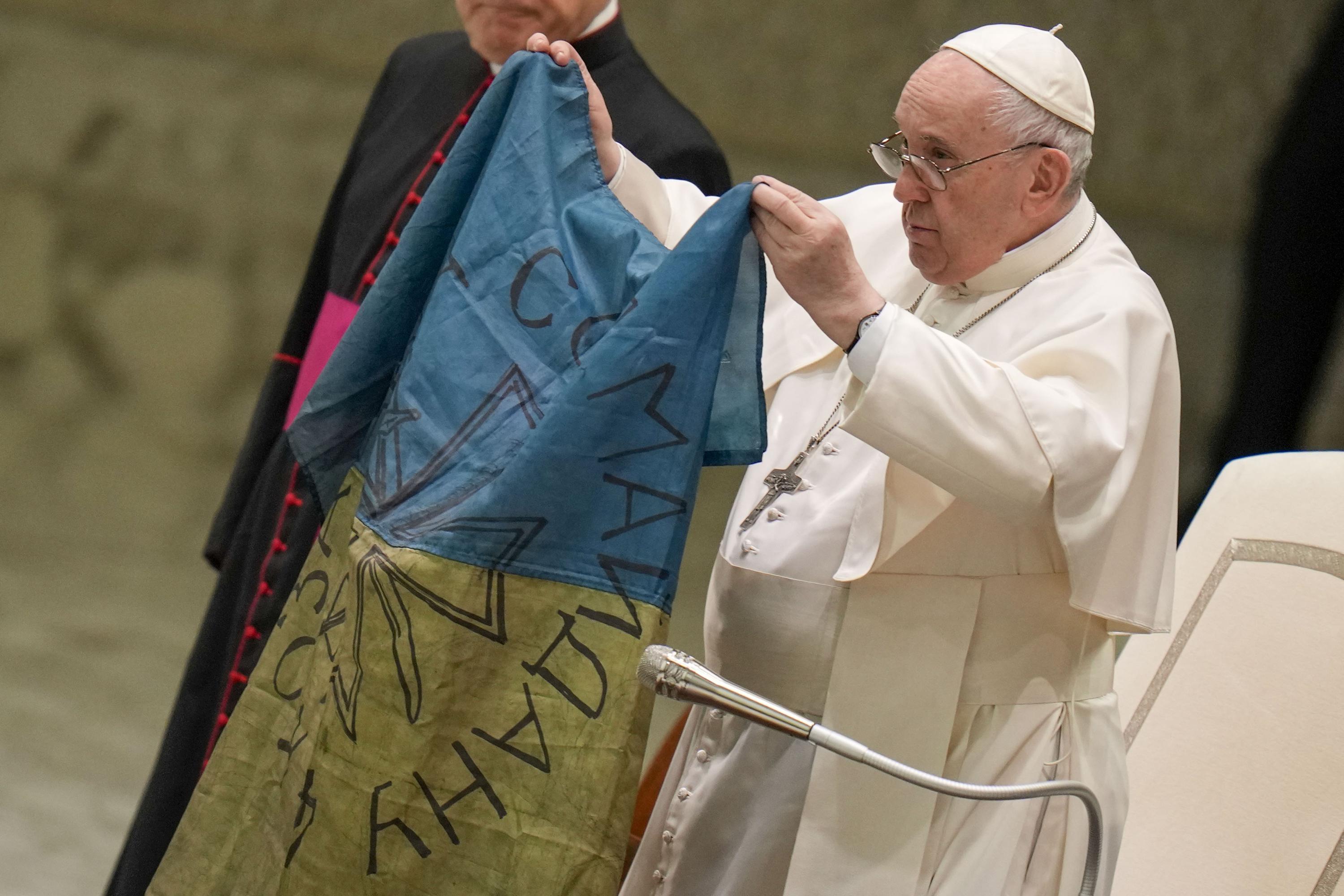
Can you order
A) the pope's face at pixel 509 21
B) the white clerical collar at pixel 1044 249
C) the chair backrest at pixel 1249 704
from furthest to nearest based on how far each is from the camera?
the pope's face at pixel 509 21
the chair backrest at pixel 1249 704
the white clerical collar at pixel 1044 249

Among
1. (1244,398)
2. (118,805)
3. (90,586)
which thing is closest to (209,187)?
(90,586)

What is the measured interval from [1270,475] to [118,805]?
274cm

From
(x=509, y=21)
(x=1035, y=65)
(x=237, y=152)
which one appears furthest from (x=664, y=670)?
(x=237, y=152)

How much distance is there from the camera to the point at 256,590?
89.8 inches

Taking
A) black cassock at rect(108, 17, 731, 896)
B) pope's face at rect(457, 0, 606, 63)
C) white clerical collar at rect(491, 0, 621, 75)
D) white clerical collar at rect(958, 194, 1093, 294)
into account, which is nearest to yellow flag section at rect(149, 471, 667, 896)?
black cassock at rect(108, 17, 731, 896)

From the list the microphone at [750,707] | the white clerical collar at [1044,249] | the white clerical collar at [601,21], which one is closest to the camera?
the microphone at [750,707]

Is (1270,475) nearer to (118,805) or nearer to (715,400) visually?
(715,400)

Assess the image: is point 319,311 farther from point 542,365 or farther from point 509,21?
point 542,365

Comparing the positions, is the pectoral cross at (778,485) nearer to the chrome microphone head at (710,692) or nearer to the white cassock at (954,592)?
the white cassock at (954,592)

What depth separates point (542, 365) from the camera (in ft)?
5.17

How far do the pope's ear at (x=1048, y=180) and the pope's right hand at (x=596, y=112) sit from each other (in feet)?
1.73

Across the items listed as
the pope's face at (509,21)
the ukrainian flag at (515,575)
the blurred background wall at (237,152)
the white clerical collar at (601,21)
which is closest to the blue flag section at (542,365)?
the ukrainian flag at (515,575)

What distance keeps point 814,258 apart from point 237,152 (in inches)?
180

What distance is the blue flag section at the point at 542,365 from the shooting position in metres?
1.48
